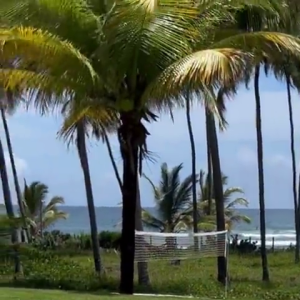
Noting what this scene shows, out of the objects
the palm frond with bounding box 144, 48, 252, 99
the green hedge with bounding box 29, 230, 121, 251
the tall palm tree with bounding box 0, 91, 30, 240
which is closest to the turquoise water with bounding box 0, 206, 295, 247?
the green hedge with bounding box 29, 230, 121, 251

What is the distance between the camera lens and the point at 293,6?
79.6ft

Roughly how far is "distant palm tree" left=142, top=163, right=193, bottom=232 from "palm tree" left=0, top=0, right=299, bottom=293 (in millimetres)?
24253

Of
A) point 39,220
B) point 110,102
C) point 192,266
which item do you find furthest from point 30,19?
point 39,220

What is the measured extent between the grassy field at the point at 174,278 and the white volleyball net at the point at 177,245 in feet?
2.87

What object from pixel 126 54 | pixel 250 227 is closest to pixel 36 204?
pixel 126 54

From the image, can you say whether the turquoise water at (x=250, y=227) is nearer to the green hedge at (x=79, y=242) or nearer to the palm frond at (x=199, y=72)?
the green hedge at (x=79, y=242)

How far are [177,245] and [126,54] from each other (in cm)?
697

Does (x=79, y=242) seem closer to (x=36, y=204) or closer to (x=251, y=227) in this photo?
(x=36, y=204)

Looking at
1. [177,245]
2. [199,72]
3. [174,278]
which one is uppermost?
[199,72]

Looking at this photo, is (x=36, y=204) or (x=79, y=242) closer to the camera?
(x=79, y=242)

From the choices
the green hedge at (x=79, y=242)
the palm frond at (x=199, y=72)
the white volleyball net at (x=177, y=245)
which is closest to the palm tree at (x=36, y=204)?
the green hedge at (x=79, y=242)

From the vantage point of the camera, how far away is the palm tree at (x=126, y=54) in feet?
47.5

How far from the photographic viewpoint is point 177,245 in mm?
20562

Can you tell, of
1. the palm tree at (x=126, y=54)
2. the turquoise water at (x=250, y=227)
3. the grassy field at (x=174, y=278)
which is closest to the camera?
the palm tree at (x=126, y=54)
